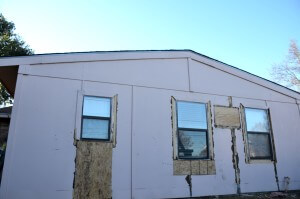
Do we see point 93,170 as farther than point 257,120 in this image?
No

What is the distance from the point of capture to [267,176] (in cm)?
754

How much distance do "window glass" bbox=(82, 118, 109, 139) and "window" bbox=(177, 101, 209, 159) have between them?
6.61 ft

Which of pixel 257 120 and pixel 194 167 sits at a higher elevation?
pixel 257 120

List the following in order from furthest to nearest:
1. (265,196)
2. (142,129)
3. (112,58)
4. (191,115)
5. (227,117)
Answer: (227,117) < (191,115) < (265,196) < (112,58) < (142,129)

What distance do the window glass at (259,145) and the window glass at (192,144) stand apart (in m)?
1.59

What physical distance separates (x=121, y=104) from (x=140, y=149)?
1.23 m

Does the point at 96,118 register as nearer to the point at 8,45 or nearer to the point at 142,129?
the point at 142,129

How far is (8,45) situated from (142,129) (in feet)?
56.9

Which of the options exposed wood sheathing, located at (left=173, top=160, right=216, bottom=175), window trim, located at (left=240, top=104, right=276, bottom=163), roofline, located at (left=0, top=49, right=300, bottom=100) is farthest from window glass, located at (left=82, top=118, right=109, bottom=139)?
window trim, located at (left=240, top=104, right=276, bottom=163)

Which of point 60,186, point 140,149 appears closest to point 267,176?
point 140,149

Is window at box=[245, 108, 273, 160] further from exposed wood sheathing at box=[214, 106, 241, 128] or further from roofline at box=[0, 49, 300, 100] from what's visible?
roofline at box=[0, 49, 300, 100]

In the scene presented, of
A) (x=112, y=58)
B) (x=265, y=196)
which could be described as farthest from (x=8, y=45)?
(x=265, y=196)

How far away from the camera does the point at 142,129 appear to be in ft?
21.3

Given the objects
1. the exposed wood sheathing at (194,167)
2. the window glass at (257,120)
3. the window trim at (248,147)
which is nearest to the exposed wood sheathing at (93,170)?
the exposed wood sheathing at (194,167)
